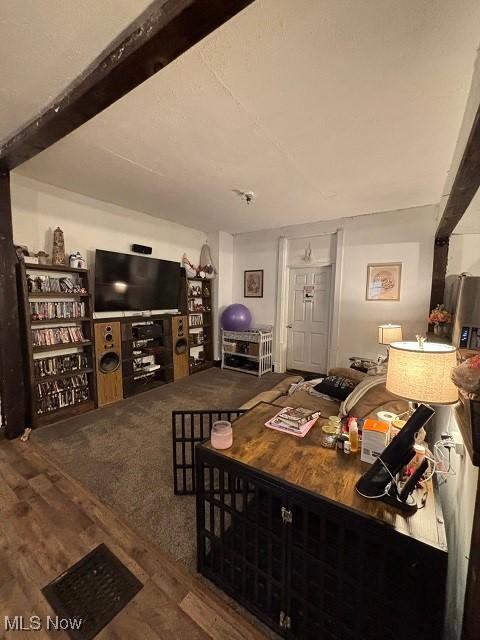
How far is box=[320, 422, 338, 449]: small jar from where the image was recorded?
1299mm

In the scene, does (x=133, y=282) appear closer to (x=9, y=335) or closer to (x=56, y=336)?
(x=56, y=336)

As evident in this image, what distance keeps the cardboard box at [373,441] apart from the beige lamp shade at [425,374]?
0.18 meters

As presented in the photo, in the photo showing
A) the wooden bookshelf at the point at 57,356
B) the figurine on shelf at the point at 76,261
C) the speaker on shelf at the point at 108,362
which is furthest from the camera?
the speaker on shelf at the point at 108,362

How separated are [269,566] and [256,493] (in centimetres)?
29

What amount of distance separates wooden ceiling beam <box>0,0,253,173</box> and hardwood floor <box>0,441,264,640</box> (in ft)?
7.82

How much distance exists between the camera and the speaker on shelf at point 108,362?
127 inches

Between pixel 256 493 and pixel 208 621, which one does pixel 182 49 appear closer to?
pixel 256 493

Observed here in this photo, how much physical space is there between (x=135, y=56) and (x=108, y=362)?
3.05 m

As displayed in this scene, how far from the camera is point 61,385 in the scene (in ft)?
9.59

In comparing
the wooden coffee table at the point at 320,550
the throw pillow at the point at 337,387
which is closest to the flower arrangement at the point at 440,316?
the throw pillow at the point at 337,387

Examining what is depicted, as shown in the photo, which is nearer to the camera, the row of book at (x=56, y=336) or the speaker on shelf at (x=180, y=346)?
the row of book at (x=56, y=336)

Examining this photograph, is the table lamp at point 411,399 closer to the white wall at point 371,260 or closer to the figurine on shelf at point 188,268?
the white wall at point 371,260

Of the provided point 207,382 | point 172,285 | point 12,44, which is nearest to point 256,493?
point 12,44

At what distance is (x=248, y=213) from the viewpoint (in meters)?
3.87
